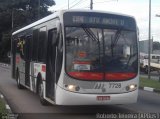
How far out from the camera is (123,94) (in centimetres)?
1195

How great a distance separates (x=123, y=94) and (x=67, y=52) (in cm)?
192

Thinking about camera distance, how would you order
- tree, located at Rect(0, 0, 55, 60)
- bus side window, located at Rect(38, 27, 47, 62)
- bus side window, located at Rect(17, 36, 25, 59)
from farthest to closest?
tree, located at Rect(0, 0, 55, 60), bus side window, located at Rect(17, 36, 25, 59), bus side window, located at Rect(38, 27, 47, 62)

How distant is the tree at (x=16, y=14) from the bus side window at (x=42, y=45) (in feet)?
183

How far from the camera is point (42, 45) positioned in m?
14.1

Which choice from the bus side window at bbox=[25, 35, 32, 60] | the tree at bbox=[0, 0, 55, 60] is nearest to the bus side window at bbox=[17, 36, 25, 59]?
the bus side window at bbox=[25, 35, 32, 60]

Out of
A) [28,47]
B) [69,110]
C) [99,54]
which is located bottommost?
[69,110]

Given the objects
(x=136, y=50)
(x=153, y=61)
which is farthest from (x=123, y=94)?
(x=153, y=61)

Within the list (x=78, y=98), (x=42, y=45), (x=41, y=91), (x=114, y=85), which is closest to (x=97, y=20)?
(x=114, y=85)

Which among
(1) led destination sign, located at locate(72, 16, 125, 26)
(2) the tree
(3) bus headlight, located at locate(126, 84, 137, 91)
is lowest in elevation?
(3) bus headlight, located at locate(126, 84, 137, 91)

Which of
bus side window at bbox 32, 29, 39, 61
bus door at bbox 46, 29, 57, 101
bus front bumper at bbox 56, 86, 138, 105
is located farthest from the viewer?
bus side window at bbox 32, 29, 39, 61

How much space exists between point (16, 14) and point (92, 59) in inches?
2484

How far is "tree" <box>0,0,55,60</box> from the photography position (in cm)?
7217

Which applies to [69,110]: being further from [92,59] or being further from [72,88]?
[92,59]

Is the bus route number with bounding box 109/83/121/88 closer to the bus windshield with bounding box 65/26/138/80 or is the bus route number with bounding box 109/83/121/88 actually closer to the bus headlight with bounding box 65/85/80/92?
the bus windshield with bounding box 65/26/138/80
